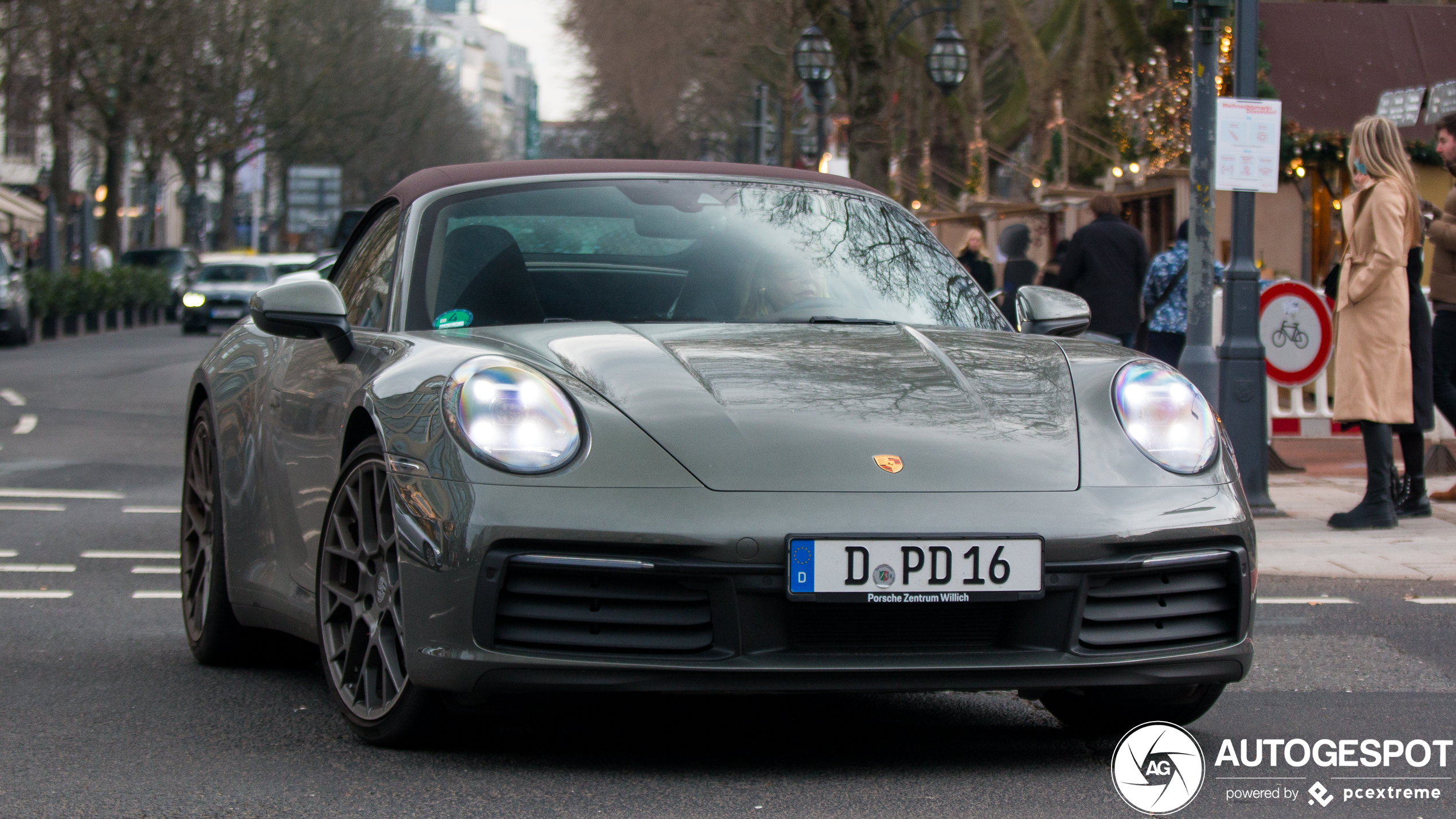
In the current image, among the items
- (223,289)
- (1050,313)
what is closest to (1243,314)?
(1050,313)

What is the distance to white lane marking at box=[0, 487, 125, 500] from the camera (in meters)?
9.96

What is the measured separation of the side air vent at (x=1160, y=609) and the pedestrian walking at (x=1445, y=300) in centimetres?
558

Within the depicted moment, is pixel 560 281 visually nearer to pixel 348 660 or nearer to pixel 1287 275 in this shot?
pixel 348 660

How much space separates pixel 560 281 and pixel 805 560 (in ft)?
4.39

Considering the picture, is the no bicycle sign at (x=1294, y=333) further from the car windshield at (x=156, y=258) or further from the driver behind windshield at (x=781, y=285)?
the car windshield at (x=156, y=258)

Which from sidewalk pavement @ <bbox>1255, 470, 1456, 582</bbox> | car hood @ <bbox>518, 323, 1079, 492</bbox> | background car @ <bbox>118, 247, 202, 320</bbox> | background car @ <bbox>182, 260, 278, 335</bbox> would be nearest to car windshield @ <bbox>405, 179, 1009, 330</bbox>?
car hood @ <bbox>518, 323, 1079, 492</bbox>

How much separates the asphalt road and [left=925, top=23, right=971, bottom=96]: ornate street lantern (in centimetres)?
1529

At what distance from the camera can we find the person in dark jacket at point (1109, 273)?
12766 mm

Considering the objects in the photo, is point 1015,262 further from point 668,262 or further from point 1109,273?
point 668,262

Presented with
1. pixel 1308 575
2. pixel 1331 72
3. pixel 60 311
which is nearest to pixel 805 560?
pixel 1308 575

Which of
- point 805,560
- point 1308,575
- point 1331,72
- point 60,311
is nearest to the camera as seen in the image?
point 805,560

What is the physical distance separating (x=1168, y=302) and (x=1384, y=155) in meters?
3.79

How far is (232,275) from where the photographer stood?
39.7m

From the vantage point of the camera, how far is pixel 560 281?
456 centimetres
